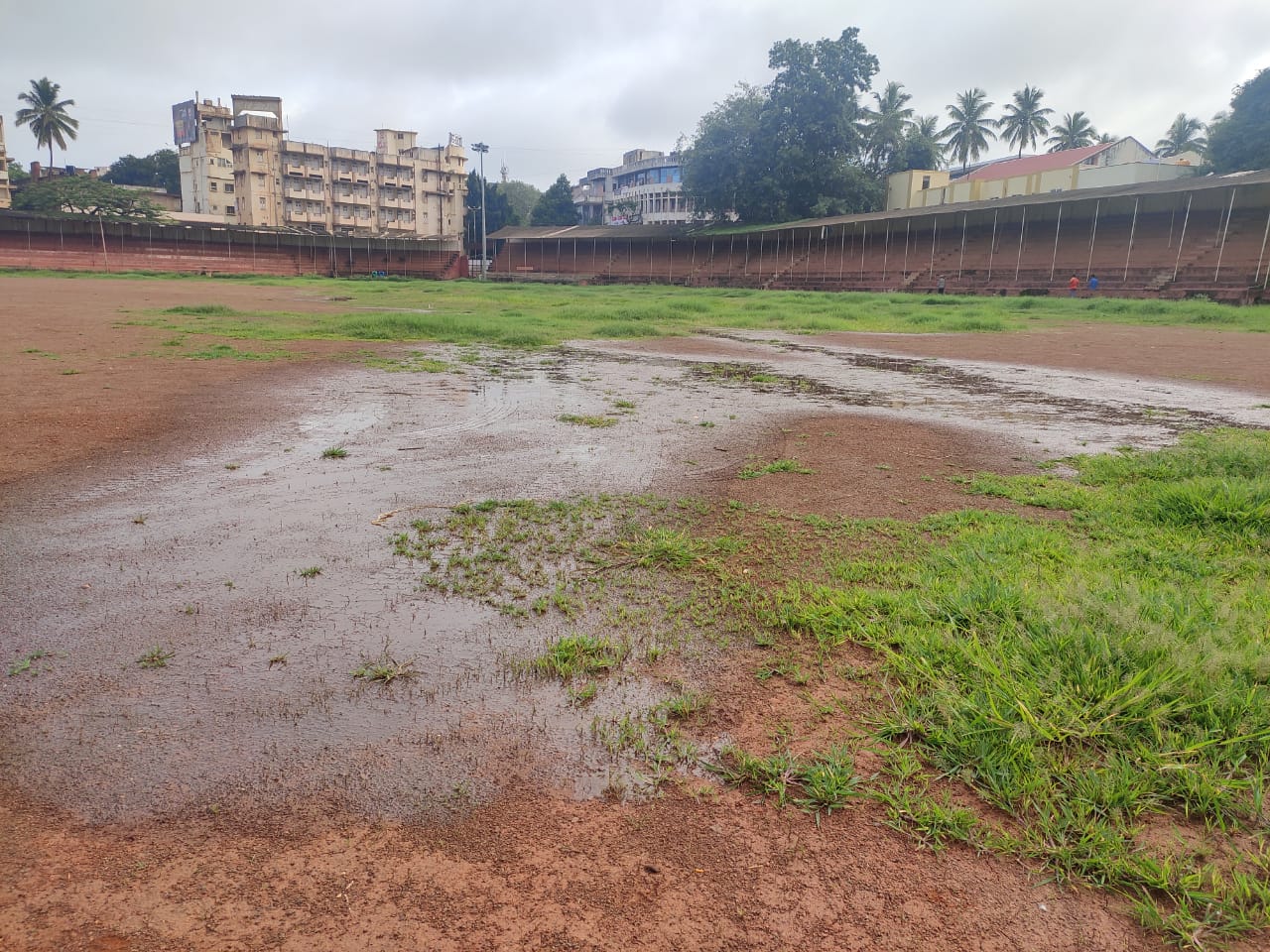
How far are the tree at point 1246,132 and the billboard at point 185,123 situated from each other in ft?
263

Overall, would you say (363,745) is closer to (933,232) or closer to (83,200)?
(933,232)

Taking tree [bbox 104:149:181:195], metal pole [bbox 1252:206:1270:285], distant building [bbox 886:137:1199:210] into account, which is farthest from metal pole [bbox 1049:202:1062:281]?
tree [bbox 104:149:181:195]

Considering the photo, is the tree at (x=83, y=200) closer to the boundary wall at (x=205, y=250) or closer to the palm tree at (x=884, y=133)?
the boundary wall at (x=205, y=250)

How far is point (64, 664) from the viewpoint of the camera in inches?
118

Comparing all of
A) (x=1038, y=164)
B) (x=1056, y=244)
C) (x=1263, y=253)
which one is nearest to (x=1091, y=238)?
(x=1056, y=244)

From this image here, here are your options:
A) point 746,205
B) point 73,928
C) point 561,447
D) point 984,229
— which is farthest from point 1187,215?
point 73,928

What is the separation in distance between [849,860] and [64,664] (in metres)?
2.83

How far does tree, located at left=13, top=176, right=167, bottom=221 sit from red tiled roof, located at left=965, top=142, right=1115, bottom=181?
58.7m

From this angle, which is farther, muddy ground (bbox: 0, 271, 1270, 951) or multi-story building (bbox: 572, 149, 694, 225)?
multi-story building (bbox: 572, 149, 694, 225)

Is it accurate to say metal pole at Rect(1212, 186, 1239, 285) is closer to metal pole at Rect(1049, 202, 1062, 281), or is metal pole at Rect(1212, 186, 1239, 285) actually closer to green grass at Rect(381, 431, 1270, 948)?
metal pole at Rect(1049, 202, 1062, 281)

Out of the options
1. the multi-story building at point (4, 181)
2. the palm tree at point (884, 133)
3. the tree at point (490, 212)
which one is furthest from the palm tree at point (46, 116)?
the palm tree at point (884, 133)

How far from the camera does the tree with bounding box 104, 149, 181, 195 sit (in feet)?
285

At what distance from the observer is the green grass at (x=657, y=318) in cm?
1725

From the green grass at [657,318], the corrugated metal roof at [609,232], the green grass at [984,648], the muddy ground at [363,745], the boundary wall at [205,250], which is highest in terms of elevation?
the corrugated metal roof at [609,232]
